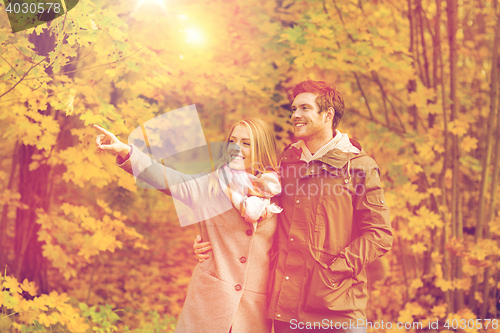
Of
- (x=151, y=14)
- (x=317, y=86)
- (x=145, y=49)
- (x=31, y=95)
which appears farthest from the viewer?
(x=151, y=14)

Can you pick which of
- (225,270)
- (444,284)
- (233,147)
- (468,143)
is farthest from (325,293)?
(468,143)

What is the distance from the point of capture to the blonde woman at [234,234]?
2107 millimetres

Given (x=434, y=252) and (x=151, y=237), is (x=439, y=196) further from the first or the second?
(x=151, y=237)

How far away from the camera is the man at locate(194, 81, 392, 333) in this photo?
204 cm

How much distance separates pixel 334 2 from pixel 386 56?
33.2 inches

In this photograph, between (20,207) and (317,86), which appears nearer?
(317,86)

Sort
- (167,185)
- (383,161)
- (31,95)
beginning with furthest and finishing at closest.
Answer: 1. (383,161)
2. (31,95)
3. (167,185)

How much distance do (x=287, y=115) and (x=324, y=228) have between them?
238cm

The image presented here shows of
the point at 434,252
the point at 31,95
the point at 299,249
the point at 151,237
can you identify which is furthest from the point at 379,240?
the point at 151,237

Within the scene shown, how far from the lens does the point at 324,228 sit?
2.12 meters

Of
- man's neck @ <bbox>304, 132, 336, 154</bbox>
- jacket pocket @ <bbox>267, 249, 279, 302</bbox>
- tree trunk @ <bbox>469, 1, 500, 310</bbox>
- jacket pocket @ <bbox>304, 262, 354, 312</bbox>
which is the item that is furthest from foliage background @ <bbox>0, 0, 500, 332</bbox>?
jacket pocket @ <bbox>304, 262, 354, 312</bbox>

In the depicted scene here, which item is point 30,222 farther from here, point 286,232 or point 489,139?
point 489,139

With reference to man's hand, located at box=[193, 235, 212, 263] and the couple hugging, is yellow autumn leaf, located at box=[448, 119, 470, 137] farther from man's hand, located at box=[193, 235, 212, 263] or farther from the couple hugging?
man's hand, located at box=[193, 235, 212, 263]

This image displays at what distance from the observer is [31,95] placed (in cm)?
306
